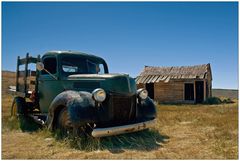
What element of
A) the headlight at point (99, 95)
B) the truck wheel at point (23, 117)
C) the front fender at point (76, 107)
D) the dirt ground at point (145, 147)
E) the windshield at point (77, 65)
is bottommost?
the dirt ground at point (145, 147)

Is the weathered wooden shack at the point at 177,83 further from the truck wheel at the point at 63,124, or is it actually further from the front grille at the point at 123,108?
the truck wheel at the point at 63,124

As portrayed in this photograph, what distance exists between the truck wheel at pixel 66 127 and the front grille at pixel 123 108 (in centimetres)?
89

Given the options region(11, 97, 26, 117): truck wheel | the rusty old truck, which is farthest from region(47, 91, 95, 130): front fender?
region(11, 97, 26, 117): truck wheel

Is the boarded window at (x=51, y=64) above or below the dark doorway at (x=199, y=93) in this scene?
above

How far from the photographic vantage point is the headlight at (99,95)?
574cm

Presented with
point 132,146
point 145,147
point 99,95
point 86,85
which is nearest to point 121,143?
point 132,146

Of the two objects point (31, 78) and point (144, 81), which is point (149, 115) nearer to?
point (31, 78)

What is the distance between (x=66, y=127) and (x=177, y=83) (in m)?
19.0

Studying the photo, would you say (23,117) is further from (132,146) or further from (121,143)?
(132,146)

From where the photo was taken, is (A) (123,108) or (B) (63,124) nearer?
(B) (63,124)

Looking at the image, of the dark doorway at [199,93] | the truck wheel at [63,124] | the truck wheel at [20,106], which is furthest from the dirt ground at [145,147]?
the dark doorway at [199,93]

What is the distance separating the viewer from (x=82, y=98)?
596 centimetres

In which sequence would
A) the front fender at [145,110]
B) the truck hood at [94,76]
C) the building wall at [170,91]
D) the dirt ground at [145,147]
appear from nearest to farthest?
the dirt ground at [145,147] → the truck hood at [94,76] → the front fender at [145,110] → the building wall at [170,91]

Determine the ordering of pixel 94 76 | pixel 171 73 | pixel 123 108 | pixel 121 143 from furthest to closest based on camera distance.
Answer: pixel 171 73, pixel 94 76, pixel 123 108, pixel 121 143
